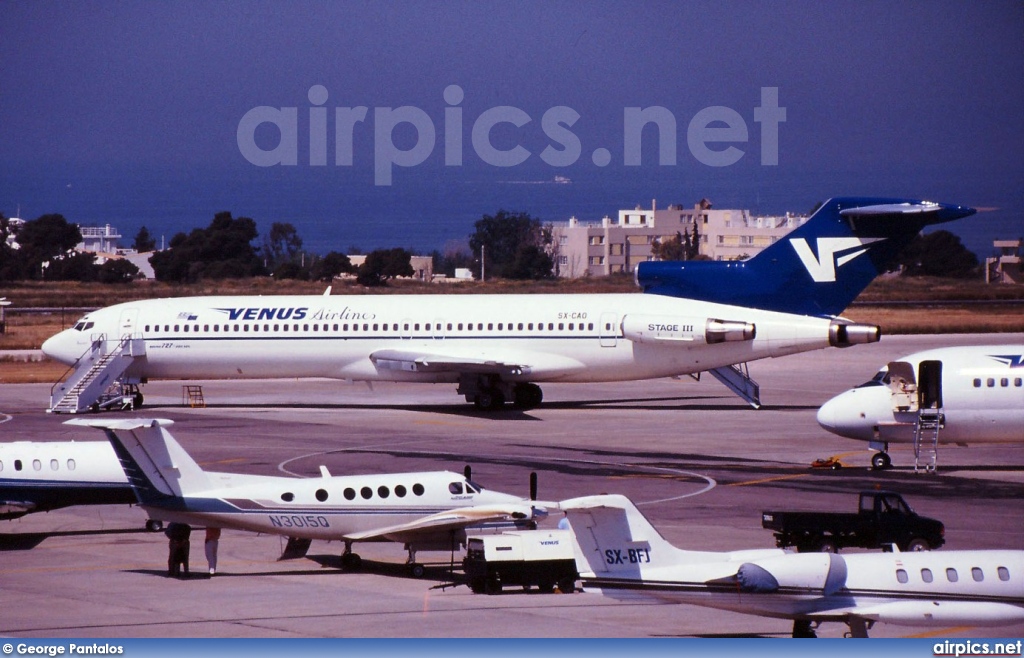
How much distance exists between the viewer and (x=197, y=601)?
22.2 metres

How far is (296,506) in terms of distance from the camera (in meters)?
24.7

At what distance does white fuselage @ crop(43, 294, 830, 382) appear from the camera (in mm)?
48250

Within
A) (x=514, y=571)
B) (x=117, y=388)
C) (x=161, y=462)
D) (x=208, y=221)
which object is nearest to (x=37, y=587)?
(x=161, y=462)

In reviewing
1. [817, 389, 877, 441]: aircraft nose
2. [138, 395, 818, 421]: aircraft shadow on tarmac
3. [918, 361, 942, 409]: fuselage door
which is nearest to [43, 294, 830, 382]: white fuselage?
[138, 395, 818, 421]: aircraft shadow on tarmac

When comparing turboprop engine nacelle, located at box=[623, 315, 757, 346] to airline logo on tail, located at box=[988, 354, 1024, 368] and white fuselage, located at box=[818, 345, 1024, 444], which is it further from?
airline logo on tail, located at box=[988, 354, 1024, 368]

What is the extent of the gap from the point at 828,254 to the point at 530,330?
11055 mm

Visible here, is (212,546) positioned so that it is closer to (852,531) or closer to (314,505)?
(314,505)

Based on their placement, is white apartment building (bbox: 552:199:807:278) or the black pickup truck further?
white apartment building (bbox: 552:199:807:278)

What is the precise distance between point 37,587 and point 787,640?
1341 cm

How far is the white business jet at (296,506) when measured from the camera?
24.6 meters

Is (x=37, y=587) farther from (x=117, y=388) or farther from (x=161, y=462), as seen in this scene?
(x=117, y=388)

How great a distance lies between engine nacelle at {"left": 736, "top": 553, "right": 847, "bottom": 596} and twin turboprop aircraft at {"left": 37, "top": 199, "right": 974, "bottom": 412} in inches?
1128

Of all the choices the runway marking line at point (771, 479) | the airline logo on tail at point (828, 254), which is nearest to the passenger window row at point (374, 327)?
the airline logo on tail at point (828, 254)

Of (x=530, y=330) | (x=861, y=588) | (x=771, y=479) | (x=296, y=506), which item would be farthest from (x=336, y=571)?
(x=530, y=330)
